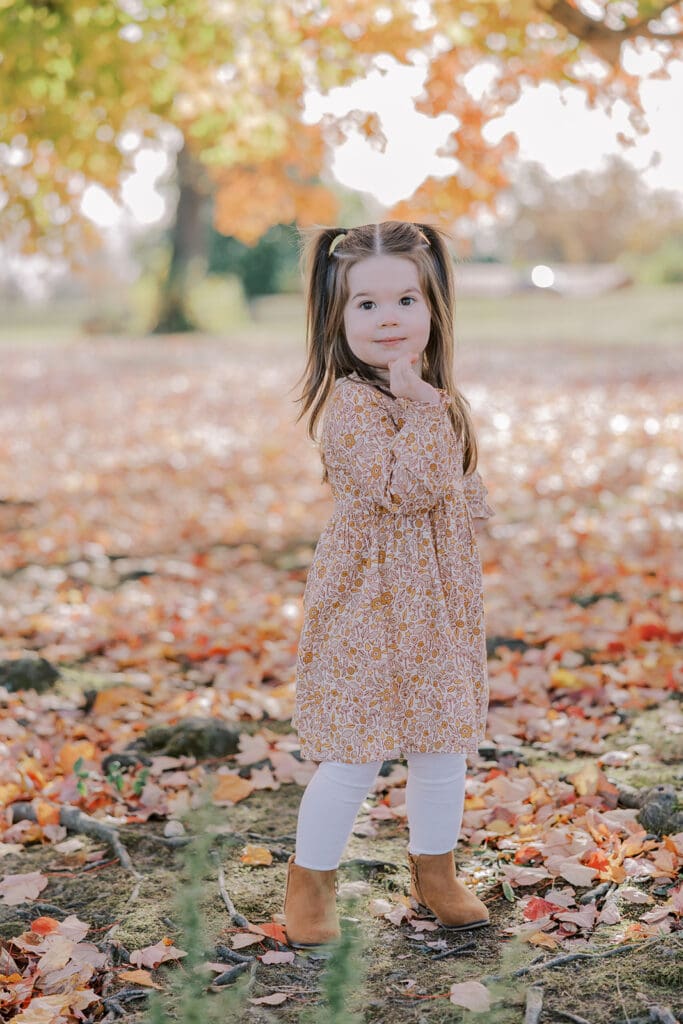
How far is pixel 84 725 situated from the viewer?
4152mm

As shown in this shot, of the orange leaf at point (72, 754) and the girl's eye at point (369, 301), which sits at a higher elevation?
the girl's eye at point (369, 301)

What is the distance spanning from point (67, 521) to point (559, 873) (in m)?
5.56

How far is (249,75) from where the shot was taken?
7062 millimetres

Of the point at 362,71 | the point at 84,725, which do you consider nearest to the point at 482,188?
the point at 362,71

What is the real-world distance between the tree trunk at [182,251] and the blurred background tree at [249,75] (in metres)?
17.6

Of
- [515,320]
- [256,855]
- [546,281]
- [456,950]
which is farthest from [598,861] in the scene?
[546,281]

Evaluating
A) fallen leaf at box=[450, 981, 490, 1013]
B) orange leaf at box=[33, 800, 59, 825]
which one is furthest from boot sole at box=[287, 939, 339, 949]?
orange leaf at box=[33, 800, 59, 825]

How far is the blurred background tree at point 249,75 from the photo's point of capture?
19.2 feet

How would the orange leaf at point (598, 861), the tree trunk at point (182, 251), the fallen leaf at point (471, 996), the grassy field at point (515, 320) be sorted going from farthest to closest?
the tree trunk at point (182, 251), the grassy field at point (515, 320), the orange leaf at point (598, 861), the fallen leaf at point (471, 996)

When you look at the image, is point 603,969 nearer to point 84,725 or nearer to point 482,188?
point 84,725

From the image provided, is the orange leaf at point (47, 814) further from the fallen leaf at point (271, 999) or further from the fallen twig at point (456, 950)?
the fallen twig at point (456, 950)

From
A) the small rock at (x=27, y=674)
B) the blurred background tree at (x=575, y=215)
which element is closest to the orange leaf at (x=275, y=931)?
the small rock at (x=27, y=674)

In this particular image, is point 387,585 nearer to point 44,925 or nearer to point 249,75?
point 44,925

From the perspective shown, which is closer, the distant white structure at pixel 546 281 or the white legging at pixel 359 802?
the white legging at pixel 359 802
